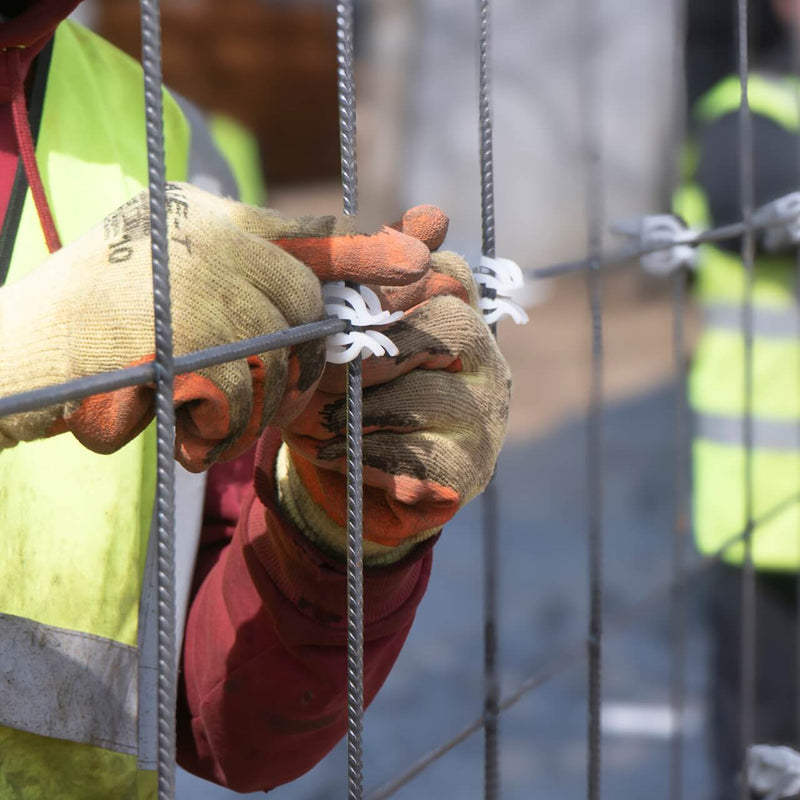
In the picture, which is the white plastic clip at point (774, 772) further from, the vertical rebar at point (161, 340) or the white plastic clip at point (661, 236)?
the vertical rebar at point (161, 340)

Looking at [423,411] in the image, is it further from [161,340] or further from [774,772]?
[774,772]

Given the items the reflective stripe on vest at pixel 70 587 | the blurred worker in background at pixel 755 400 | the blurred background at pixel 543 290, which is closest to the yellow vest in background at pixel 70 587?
the reflective stripe on vest at pixel 70 587

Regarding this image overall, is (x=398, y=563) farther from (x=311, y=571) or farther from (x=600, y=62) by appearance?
(x=600, y=62)

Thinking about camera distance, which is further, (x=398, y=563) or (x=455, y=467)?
(x=398, y=563)

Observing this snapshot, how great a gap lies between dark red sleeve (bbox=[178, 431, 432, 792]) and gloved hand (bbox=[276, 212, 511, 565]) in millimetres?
125

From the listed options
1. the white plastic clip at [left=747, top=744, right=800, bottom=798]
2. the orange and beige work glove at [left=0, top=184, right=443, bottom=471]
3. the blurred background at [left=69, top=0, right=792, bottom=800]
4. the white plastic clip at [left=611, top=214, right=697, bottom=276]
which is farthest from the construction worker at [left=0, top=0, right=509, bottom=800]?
the blurred background at [left=69, top=0, right=792, bottom=800]

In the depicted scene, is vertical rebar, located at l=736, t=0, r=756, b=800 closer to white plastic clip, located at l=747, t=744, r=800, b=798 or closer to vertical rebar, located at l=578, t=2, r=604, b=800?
white plastic clip, located at l=747, t=744, r=800, b=798

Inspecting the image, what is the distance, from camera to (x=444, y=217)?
32.1 inches

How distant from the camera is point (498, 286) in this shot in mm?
919

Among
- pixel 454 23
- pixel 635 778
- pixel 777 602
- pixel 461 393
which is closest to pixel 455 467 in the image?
pixel 461 393

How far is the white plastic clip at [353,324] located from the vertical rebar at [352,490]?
0.11ft

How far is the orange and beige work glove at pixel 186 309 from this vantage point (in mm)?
637

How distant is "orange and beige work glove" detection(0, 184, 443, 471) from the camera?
0.64 meters

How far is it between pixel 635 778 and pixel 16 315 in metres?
2.82
